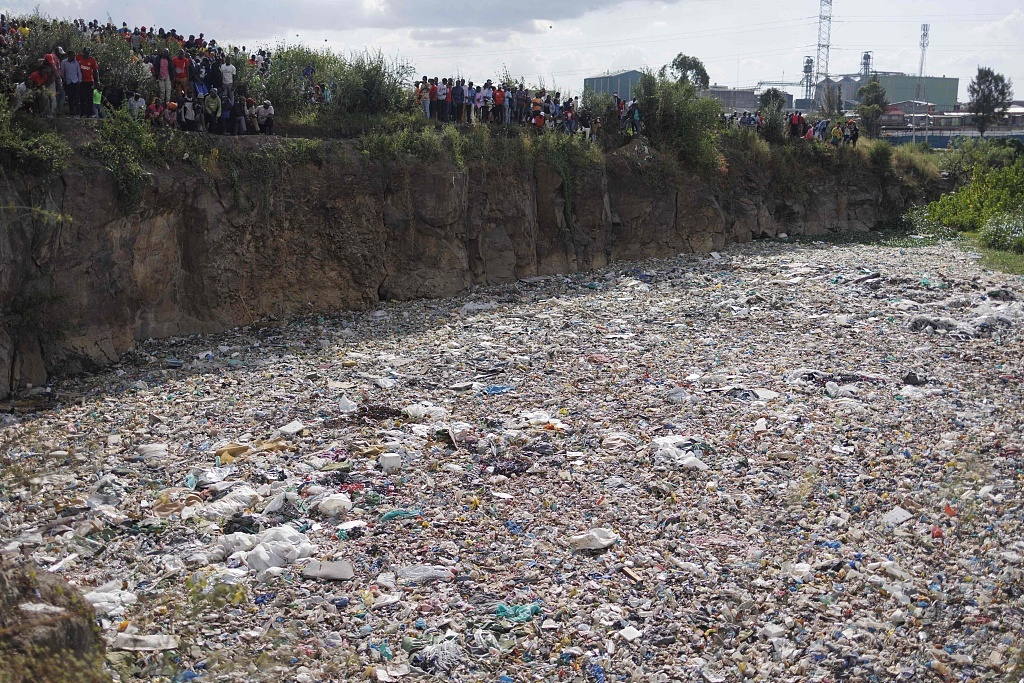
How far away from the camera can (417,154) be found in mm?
16047

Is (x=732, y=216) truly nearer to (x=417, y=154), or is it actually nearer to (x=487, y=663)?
(x=417, y=154)

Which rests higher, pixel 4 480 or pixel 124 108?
pixel 124 108

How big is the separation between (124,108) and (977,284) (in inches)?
607

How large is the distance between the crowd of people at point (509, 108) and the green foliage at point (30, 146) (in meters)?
7.94

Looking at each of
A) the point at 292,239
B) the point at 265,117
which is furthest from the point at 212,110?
the point at 292,239

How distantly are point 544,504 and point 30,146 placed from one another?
28.3 ft

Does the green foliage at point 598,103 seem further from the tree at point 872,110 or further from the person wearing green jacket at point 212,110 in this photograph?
the tree at point 872,110

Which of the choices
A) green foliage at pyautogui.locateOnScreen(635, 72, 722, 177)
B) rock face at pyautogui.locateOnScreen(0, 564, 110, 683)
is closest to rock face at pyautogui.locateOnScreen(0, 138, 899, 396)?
green foliage at pyautogui.locateOnScreen(635, 72, 722, 177)

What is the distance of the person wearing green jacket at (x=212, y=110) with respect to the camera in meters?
13.8

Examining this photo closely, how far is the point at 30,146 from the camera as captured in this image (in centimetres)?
1099

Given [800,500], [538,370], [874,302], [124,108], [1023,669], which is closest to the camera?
[1023,669]

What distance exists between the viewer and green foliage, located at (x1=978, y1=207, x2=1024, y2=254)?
20.4m

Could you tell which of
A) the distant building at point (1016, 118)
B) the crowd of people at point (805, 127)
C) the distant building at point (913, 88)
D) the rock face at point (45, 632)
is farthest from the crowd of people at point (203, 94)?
the distant building at point (913, 88)

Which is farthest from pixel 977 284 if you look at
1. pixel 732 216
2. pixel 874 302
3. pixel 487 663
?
pixel 487 663
